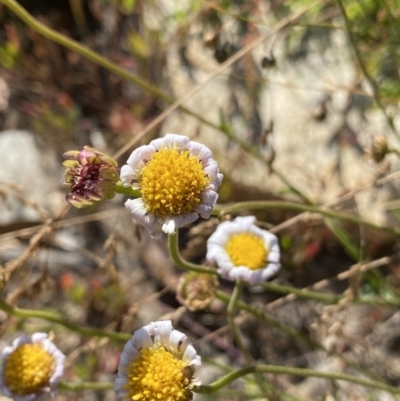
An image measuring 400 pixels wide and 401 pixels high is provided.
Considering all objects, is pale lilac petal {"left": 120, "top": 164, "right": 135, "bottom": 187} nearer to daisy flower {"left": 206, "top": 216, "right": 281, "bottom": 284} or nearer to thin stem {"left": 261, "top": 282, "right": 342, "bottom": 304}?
daisy flower {"left": 206, "top": 216, "right": 281, "bottom": 284}

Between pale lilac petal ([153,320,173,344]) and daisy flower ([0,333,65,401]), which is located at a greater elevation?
daisy flower ([0,333,65,401])

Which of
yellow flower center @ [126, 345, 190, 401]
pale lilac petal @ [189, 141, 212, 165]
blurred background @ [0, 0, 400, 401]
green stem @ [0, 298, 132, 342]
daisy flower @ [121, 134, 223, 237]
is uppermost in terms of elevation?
blurred background @ [0, 0, 400, 401]

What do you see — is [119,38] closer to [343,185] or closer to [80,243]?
[80,243]

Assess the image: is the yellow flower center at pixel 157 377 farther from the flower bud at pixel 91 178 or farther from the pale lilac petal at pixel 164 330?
the flower bud at pixel 91 178

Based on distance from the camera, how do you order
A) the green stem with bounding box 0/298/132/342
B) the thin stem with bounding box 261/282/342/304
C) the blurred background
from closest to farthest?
the green stem with bounding box 0/298/132/342, the thin stem with bounding box 261/282/342/304, the blurred background

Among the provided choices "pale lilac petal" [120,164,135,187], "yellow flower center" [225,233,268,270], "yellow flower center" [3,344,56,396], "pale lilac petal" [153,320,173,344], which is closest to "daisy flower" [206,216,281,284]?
"yellow flower center" [225,233,268,270]

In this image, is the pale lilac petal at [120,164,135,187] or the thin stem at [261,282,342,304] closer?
the pale lilac petal at [120,164,135,187]

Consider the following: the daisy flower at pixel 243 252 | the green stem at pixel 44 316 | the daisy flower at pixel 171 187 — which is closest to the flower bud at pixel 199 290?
the daisy flower at pixel 243 252
